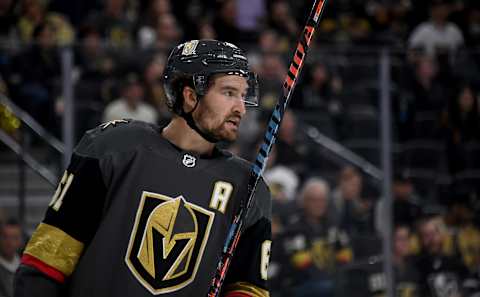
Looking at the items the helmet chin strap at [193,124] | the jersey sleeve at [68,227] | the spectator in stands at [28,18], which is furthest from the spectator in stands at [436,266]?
the jersey sleeve at [68,227]

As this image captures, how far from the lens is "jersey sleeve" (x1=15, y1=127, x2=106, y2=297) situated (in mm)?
3277

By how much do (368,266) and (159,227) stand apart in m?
4.58

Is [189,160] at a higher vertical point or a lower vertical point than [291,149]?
lower

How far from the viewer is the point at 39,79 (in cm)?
706

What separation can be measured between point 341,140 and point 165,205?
446 centimetres

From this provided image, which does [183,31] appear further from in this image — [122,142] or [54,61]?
[122,142]

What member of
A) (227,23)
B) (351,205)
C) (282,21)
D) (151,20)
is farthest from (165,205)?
(282,21)

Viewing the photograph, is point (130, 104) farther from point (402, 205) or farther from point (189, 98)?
point (189, 98)

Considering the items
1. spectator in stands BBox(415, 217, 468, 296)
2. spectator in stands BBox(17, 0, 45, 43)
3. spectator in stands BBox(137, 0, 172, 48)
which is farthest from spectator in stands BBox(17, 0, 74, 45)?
spectator in stands BBox(415, 217, 468, 296)

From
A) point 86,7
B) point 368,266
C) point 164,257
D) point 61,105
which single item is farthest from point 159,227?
point 86,7

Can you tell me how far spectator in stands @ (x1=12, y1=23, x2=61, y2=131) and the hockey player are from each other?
3722 mm

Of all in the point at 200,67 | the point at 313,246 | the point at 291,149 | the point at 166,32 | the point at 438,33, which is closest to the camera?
the point at 200,67

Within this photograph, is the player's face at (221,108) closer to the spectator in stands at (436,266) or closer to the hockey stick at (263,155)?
the hockey stick at (263,155)

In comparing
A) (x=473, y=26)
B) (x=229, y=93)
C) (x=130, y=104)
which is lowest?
(x=229, y=93)
